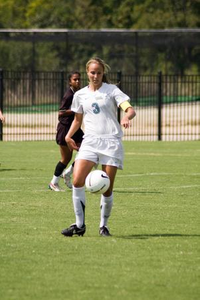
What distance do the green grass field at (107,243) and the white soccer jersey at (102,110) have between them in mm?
1240

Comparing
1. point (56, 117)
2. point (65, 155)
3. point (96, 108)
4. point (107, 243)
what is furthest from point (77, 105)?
point (56, 117)

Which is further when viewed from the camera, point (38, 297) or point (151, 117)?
point (151, 117)

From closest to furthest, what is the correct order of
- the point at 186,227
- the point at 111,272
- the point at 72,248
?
1. the point at 111,272
2. the point at 72,248
3. the point at 186,227

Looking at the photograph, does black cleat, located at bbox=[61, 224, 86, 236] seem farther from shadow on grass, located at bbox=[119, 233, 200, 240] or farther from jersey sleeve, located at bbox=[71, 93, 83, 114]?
jersey sleeve, located at bbox=[71, 93, 83, 114]

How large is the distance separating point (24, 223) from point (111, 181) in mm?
1866

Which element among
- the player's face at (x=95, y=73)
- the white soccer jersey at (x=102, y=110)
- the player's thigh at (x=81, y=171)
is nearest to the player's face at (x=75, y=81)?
the white soccer jersey at (x=102, y=110)

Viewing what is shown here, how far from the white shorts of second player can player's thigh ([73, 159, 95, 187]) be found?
0.17 ft

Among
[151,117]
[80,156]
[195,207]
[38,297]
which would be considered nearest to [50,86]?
[151,117]

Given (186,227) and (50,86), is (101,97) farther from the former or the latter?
(50,86)

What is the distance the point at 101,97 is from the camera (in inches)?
461

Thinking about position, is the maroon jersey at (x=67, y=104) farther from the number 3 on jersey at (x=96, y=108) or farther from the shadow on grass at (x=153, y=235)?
the number 3 on jersey at (x=96, y=108)

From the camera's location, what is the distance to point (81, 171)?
11695mm

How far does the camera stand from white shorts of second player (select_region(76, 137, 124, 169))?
1173 centimetres

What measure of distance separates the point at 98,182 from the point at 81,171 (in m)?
0.29
